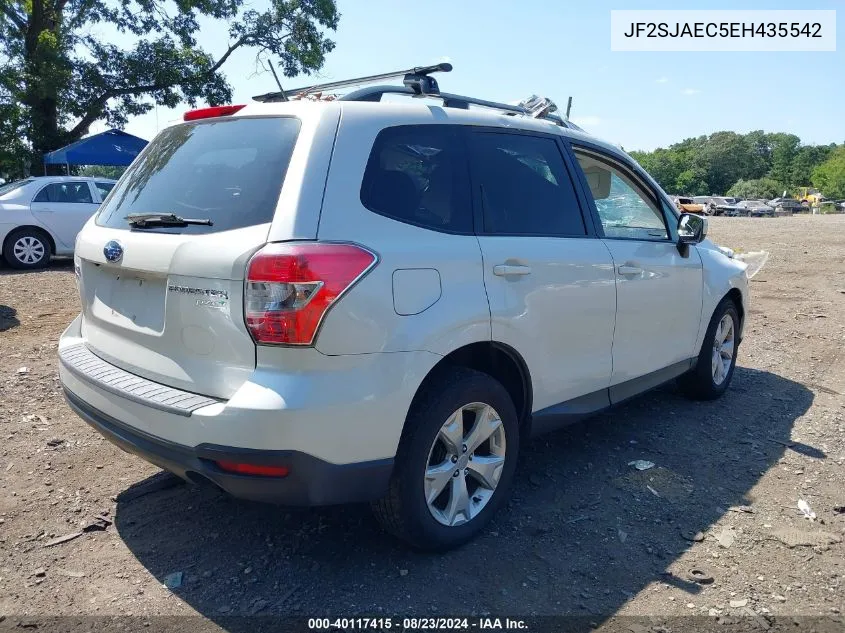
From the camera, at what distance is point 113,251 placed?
2854 millimetres

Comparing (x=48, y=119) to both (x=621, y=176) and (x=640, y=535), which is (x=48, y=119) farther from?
(x=640, y=535)

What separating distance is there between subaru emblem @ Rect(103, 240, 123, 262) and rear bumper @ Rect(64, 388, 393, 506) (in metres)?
0.75

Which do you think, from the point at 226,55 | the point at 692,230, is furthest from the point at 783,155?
the point at 692,230

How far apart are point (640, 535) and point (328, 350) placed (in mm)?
1858

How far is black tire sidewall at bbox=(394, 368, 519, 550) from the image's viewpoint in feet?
8.71

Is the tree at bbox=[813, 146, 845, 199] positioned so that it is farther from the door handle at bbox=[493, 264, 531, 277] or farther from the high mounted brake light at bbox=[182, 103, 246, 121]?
the high mounted brake light at bbox=[182, 103, 246, 121]

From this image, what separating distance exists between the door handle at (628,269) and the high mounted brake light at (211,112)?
7.06 feet

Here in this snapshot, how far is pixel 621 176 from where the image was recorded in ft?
13.9

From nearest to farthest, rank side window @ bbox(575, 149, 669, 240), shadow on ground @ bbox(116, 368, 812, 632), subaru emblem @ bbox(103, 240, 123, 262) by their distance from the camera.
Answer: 1. shadow on ground @ bbox(116, 368, 812, 632)
2. subaru emblem @ bbox(103, 240, 123, 262)
3. side window @ bbox(575, 149, 669, 240)

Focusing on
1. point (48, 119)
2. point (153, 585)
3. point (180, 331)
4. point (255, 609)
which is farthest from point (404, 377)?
point (48, 119)

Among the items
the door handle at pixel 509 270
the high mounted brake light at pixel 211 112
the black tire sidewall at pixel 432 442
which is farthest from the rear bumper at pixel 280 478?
the high mounted brake light at pixel 211 112

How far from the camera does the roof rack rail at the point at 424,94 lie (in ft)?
10.3

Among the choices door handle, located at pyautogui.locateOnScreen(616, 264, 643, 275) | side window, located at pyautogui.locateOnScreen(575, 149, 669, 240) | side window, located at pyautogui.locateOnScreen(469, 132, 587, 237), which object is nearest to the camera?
side window, located at pyautogui.locateOnScreen(469, 132, 587, 237)

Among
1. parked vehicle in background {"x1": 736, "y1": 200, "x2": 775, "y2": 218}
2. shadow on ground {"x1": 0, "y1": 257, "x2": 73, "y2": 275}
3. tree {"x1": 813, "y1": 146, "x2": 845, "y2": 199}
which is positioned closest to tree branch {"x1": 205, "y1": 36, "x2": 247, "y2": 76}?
shadow on ground {"x1": 0, "y1": 257, "x2": 73, "y2": 275}
